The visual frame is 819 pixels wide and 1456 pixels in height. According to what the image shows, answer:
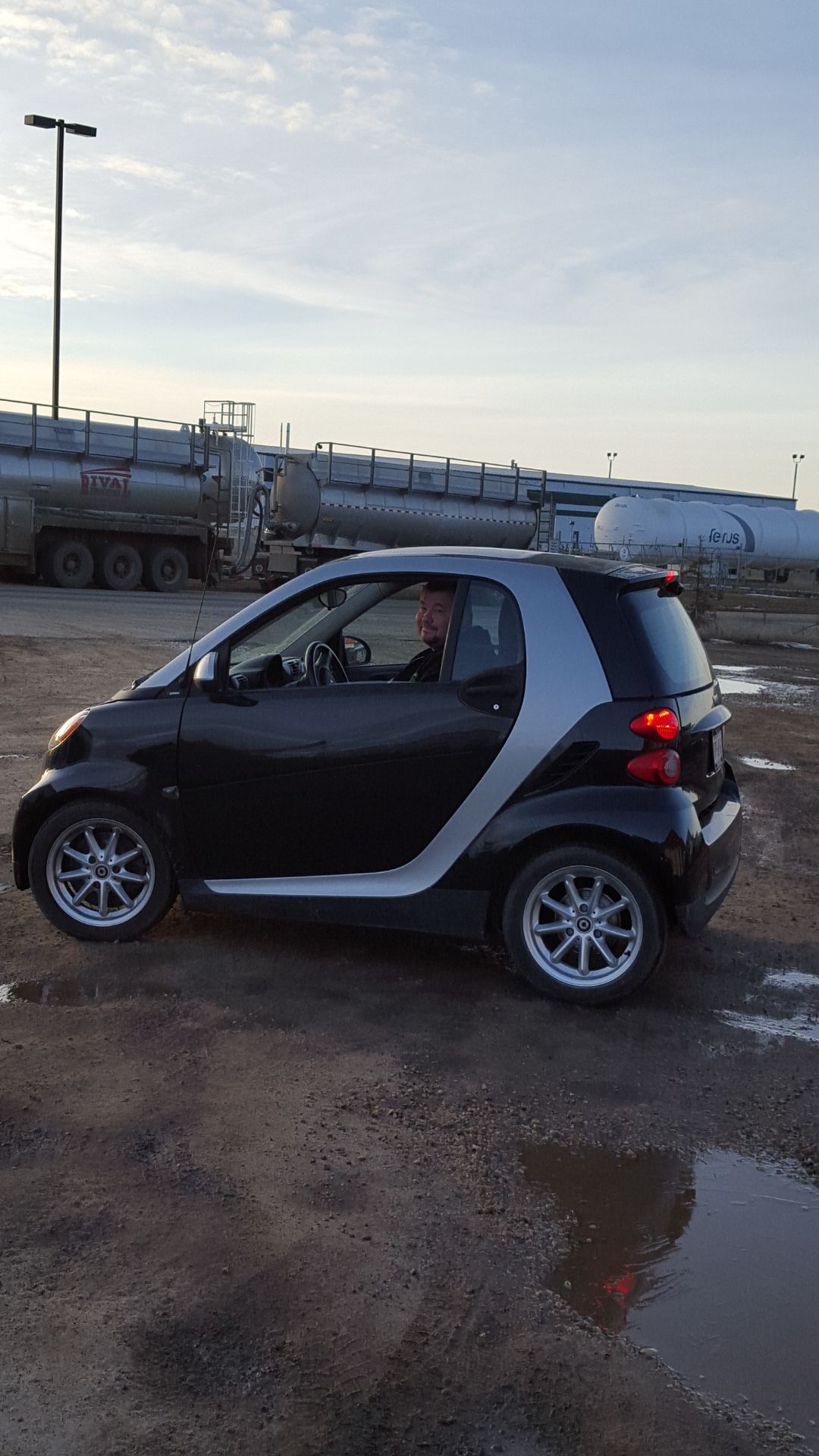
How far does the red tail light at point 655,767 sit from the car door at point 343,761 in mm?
519

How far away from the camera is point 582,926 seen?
A: 16.6ft

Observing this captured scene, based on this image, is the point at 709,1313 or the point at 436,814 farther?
the point at 436,814

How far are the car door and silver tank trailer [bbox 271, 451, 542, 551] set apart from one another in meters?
27.6

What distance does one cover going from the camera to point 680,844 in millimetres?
4902

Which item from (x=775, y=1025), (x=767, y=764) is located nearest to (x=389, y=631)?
(x=775, y=1025)

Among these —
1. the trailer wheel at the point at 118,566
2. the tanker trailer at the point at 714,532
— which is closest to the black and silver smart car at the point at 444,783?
the trailer wheel at the point at 118,566

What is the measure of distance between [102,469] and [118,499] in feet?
2.44

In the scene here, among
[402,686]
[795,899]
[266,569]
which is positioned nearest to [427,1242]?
[402,686]

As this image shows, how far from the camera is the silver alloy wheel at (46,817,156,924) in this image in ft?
18.0

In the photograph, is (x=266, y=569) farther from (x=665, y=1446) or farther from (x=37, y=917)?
(x=665, y=1446)

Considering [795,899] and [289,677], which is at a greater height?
[289,677]

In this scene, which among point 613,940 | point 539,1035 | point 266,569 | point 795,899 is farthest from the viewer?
point 266,569

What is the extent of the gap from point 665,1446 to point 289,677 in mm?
3726

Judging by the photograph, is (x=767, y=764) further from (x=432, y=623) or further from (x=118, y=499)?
(x=118, y=499)
